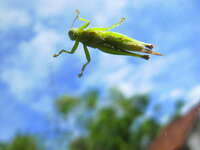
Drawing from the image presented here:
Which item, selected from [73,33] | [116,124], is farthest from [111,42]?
[116,124]

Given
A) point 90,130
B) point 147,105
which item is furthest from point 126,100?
point 90,130

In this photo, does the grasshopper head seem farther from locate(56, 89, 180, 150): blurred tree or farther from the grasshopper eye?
locate(56, 89, 180, 150): blurred tree

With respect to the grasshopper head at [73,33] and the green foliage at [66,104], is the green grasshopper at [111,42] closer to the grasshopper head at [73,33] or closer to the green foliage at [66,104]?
the grasshopper head at [73,33]

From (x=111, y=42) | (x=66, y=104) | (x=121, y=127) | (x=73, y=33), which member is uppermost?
(x=66, y=104)

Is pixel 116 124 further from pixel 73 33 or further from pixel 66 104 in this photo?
pixel 73 33

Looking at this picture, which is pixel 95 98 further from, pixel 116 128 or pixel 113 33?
pixel 113 33

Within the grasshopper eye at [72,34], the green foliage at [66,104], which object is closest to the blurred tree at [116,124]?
the green foliage at [66,104]

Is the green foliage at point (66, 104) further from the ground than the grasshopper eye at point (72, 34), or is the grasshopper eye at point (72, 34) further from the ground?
the green foliage at point (66, 104)

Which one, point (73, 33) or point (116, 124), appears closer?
point (73, 33)
